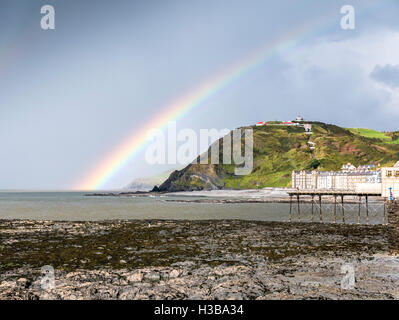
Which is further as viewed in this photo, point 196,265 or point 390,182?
point 390,182

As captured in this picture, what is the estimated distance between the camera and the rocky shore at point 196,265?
20.6 m

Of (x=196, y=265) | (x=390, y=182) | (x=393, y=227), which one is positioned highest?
(x=390, y=182)

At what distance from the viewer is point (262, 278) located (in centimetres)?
2359

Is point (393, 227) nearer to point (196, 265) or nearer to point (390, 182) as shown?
point (390, 182)

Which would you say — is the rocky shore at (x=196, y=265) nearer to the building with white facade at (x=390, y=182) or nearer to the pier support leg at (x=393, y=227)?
the pier support leg at (x=393, y=227)

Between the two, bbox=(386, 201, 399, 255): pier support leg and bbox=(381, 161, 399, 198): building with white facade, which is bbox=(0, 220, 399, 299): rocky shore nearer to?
bbox=(386, 201, 399, 255): pier support leg

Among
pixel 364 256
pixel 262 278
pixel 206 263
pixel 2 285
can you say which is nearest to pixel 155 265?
pixel 206 263

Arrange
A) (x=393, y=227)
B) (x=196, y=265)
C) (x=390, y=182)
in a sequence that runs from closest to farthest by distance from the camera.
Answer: (x=196, y=265) → (x=393, y=227) → (x=390, y=182)

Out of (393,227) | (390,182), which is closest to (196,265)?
(393,227)

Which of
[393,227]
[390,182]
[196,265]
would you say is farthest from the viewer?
[390,182]

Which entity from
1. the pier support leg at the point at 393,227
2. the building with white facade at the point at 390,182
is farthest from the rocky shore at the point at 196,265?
the building with white facade at the point at 390,182

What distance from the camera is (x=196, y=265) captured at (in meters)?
27.5
